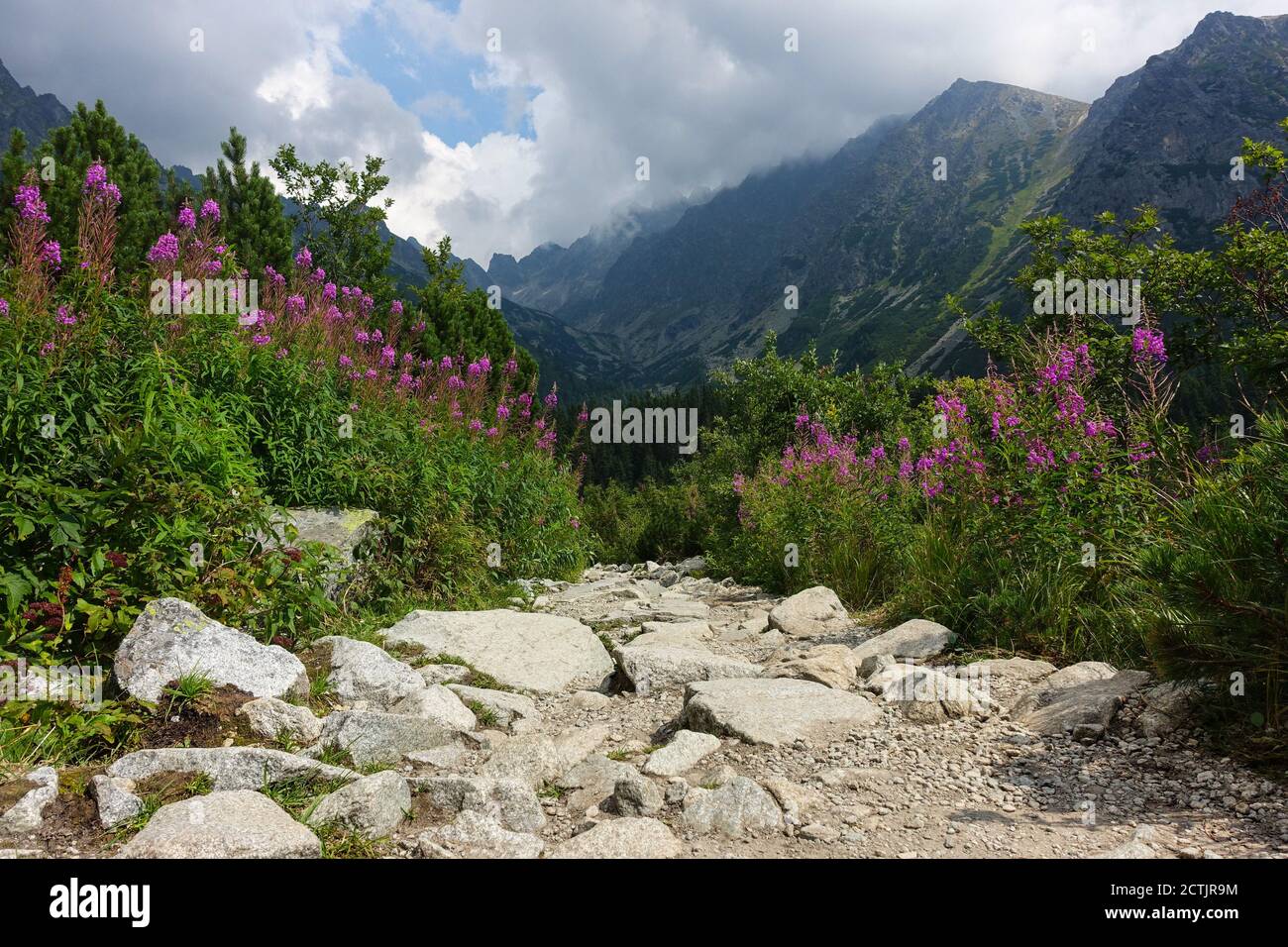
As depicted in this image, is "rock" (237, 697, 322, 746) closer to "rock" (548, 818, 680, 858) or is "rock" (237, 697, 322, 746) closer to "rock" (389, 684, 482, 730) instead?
"rock" (389, 684, 482, 730)

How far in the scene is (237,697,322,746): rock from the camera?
3375mm

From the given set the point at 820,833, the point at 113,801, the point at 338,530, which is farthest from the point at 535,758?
the point at 338,530

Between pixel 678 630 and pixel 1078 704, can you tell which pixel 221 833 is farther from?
pixel 678 630

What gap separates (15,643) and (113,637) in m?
0.41

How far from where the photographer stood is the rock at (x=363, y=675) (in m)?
4.21

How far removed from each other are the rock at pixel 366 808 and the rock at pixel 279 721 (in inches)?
30.8

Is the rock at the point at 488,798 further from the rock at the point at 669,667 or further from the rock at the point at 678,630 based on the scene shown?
the rock at the point at 678,630

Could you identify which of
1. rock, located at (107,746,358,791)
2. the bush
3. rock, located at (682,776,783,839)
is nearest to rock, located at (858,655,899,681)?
rock, located at (682,776,783,839)

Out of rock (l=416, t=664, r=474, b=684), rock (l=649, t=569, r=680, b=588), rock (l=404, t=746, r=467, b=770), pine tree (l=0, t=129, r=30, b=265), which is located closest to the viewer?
rock (l=404, t=746, r=467, b=770)

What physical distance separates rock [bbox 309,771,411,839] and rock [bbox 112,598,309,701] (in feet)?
3.86

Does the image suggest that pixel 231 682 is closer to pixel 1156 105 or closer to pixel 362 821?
pixel 362 821

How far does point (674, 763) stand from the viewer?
3561mm
